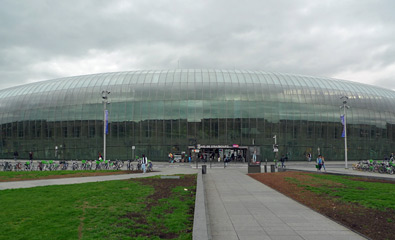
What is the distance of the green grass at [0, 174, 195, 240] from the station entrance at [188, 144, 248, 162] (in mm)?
41616

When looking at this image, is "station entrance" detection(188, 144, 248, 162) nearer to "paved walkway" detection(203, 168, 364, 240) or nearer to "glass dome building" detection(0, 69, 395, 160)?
"glass dome building" detection(0, 69, 395, 160)

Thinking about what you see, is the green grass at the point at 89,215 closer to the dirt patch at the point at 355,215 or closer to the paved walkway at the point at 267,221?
the paved walkway at the point at 267,221

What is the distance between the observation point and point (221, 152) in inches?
2334

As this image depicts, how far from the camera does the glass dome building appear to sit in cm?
5678

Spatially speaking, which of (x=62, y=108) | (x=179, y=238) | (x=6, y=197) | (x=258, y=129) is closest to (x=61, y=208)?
(x=6, y=197)

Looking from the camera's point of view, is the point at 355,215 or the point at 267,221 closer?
the point at 267,221

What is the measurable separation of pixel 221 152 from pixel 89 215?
50.1m

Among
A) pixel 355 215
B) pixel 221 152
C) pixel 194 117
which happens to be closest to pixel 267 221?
pixel 355 215

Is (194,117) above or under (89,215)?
above

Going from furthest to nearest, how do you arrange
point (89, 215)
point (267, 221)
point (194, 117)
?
point (194, 117) < point (89, 215) < point (267, 221)

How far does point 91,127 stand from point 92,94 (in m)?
6.50

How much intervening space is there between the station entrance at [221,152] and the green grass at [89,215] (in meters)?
41.6

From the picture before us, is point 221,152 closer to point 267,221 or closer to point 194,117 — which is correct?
point 194,117

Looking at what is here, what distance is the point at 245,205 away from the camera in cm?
1228
